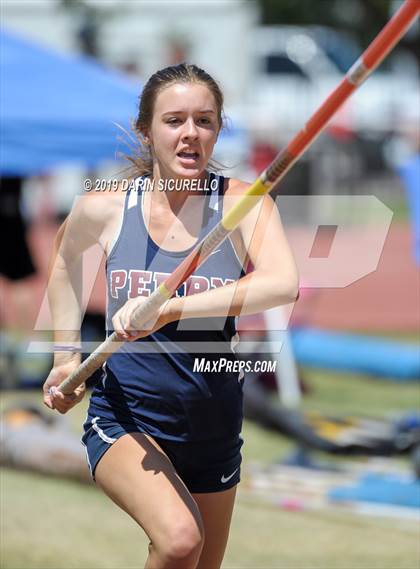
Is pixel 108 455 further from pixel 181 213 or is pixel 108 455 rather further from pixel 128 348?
pixel 181 213

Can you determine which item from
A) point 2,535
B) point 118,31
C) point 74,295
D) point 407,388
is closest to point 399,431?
point 407,388

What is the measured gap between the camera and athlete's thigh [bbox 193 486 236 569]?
3879 mm

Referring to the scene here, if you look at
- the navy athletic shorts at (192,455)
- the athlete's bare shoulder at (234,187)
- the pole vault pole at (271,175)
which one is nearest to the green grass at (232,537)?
the navy athletic shorts at (192,455)

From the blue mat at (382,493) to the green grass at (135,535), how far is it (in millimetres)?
279

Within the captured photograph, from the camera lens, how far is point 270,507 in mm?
6711

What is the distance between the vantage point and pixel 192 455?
3842 mm

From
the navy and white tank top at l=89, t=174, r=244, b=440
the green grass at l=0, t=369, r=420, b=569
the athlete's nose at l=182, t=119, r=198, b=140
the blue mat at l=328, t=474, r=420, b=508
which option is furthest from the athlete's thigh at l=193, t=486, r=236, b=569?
the blue mat at l=328, t=474, r=420, b=508

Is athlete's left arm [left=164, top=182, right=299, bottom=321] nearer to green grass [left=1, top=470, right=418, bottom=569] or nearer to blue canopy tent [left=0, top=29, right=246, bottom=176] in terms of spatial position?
green grass [left=1, top=470, right=418, bottom=569]

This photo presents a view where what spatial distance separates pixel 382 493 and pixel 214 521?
124 inches

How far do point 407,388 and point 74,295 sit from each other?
6776 millimetres

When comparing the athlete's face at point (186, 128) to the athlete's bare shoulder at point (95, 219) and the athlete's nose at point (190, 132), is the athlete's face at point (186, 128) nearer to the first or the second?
the athlete's nose at point (190, 132)

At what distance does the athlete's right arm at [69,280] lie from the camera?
4.00 m

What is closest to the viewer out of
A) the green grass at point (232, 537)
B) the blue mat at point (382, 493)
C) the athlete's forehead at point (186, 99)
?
the athlete's forehead at point (186, 99)

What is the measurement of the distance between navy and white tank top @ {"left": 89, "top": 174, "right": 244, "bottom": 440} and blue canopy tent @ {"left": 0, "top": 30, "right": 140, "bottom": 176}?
195 inches
